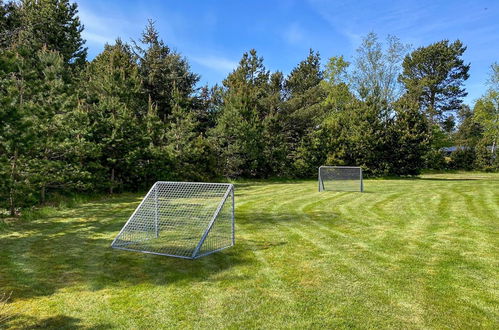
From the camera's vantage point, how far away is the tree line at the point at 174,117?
10484mm

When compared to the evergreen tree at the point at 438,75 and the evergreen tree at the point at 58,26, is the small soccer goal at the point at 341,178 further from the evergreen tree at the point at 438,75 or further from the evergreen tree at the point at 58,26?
the evergreen tree at the point at 438,75

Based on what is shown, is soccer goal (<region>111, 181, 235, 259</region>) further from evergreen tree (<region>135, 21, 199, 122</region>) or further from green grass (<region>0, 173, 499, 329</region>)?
evergreen tree (<region>135, 21, 199, 122</region>)

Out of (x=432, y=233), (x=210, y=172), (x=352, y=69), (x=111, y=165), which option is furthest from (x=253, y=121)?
(x=432, y=233)

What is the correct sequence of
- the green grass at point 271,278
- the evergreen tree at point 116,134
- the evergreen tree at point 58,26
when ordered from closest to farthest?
the green grass at point 271,278, the evergreen tree at point 116,134, the evergreen tree at point 58,26

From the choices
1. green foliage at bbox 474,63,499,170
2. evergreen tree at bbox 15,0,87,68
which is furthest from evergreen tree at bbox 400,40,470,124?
evergreen tree at bbox 15,0,87,68

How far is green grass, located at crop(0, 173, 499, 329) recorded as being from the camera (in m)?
3.65

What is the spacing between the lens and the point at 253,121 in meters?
24.5

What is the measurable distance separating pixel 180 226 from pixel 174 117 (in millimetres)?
13160

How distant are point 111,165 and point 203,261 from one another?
1113 cm

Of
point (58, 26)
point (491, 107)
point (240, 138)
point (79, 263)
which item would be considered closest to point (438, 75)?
point (491, 107)

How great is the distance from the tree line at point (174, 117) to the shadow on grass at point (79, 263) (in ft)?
8.78

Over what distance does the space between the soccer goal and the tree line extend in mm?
3705

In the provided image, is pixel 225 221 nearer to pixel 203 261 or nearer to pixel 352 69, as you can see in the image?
pixel 203 261

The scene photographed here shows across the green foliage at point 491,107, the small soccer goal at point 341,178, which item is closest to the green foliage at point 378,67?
the green foliage at point 491,107
